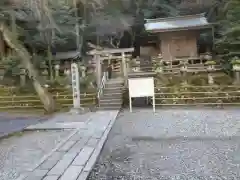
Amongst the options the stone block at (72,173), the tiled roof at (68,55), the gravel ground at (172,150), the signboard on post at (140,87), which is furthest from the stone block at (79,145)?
the tiled roof at (68,55)

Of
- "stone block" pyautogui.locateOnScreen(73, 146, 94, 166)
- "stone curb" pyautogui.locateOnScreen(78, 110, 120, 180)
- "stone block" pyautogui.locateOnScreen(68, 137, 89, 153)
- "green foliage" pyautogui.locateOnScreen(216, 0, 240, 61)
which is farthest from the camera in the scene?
"green foliage" pyautogui.locateOnScreen(216, 0, 240, 61)

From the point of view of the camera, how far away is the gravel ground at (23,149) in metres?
4.21

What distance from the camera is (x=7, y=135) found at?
6766 millimetres

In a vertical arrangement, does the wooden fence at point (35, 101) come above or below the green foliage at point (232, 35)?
below

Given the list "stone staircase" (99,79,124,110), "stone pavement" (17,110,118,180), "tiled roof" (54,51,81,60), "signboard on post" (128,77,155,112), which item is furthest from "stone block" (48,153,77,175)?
"tiled roof" (54,51,81,60)

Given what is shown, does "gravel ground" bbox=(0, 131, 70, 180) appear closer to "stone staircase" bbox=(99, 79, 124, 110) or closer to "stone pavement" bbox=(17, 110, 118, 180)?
"stone pavement" bbox=(17, 110, 118, 180)

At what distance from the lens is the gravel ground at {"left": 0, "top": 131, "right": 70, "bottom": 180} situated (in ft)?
13.8

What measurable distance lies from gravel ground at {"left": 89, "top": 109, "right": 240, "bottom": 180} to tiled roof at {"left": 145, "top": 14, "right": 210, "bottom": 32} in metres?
10.3

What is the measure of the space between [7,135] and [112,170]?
3842 mm

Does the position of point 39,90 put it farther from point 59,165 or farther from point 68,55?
point 68,55

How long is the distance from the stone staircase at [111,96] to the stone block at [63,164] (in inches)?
235

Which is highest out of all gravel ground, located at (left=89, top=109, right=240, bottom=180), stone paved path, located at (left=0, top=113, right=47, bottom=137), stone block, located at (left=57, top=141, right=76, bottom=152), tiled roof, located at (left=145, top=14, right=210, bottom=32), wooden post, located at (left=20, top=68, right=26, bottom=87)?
tiled roof, located at (left=145, top=14, right=210, bottom=32)

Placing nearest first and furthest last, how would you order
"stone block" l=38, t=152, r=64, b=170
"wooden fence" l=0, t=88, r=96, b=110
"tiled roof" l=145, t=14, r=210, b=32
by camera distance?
"stone block" l=38, t=152, r=64, b=170
"wooden fence" l=0, t=88, r=96, b=110
"tiled roof" l=145, t=14, r=210, b=32

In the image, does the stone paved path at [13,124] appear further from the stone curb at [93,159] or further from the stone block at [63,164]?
the stone block at [63,164]
